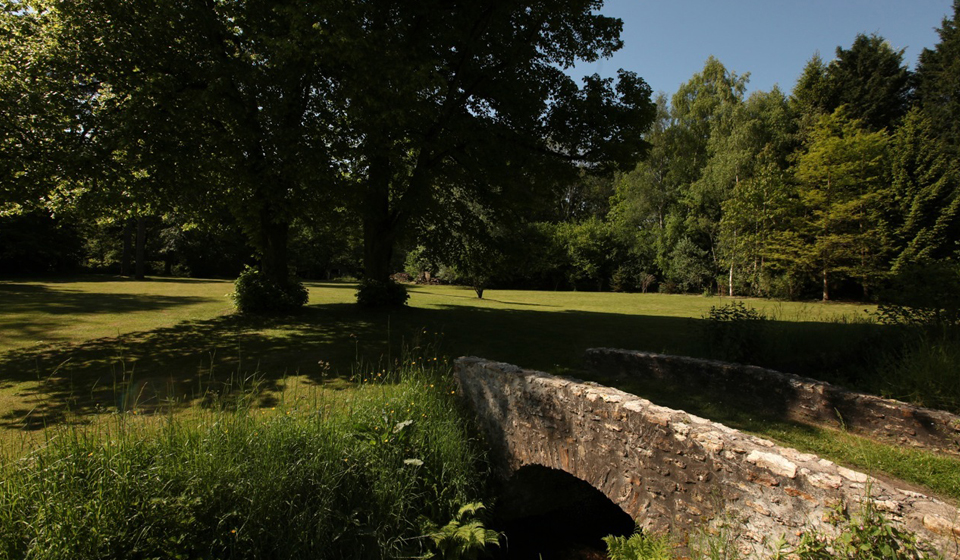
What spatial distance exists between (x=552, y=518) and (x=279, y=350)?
6.72 meters

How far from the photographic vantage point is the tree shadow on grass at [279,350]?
658 cm

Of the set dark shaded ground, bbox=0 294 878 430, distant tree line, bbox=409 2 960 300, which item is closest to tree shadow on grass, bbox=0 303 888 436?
dark shaded ground, bbox=0 294 878 430

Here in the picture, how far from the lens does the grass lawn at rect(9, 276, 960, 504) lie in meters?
6.24

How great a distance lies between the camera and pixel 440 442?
5426mm

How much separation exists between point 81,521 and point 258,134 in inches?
397

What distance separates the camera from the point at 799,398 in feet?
21.3

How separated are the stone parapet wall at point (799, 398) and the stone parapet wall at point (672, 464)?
1.80m

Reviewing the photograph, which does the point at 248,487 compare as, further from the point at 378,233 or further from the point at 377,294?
the point at 378,233

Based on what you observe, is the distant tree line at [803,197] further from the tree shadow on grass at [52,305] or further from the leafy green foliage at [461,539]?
the leafy green foliage at [461,539]

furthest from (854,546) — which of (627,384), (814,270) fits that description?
(814,270)

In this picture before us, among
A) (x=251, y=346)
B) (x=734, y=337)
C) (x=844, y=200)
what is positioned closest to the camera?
(x=734, y=337)

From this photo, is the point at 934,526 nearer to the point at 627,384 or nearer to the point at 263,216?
the point at 627,384

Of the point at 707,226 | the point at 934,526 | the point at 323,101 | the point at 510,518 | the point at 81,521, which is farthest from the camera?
the point at 707,226

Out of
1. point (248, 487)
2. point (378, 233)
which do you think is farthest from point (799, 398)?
point (378, 233)
